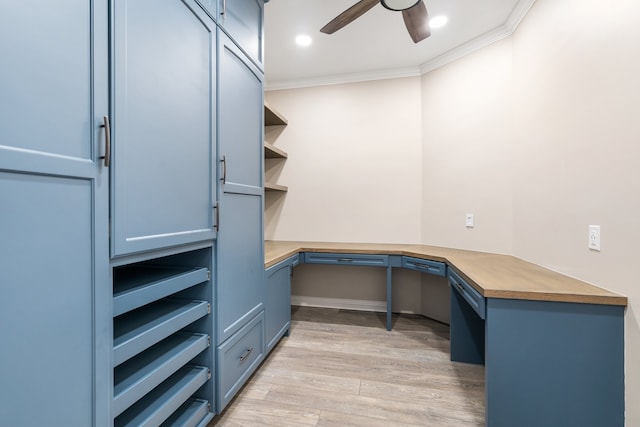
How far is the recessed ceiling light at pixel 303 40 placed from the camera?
2572mm

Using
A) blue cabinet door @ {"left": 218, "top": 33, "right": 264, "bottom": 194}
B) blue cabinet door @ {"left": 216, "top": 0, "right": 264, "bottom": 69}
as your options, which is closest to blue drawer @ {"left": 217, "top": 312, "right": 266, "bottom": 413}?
blue cabinet door @ {"left": 218, "top": 33, "right": 264, "bottom": 194}

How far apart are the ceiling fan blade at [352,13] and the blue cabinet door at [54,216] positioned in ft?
4.52

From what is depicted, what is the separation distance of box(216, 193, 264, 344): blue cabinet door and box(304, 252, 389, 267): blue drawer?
877mm

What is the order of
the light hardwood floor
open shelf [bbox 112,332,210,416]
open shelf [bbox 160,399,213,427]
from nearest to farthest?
open shelf [bbox 112,332,210,416]
open shelf [bbox 160,399,213,427]
the light hardwood floor

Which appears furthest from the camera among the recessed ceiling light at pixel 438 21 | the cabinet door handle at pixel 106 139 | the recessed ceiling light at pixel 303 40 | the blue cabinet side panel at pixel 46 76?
the recessed ceiling light at pixel 303 40

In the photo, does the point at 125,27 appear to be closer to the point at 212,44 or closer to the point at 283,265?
the point at 212,44

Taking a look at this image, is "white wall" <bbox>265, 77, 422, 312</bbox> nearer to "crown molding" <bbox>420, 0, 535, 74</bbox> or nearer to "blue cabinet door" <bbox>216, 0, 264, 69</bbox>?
"crown molding" <bbox>420, 0, 535, 74</bbox>

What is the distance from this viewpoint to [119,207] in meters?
1.00

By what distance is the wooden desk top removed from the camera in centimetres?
133

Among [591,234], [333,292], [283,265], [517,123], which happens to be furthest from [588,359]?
[333,292]

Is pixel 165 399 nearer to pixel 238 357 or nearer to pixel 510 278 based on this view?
pixel 238 357

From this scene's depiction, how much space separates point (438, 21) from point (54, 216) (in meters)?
2.73

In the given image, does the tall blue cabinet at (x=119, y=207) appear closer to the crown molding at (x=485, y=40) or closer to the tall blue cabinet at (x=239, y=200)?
the tall blue cabinet at (x=239, y=200)

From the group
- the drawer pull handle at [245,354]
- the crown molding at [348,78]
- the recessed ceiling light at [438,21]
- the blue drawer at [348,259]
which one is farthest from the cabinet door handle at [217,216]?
the crown molding at [348,78]
